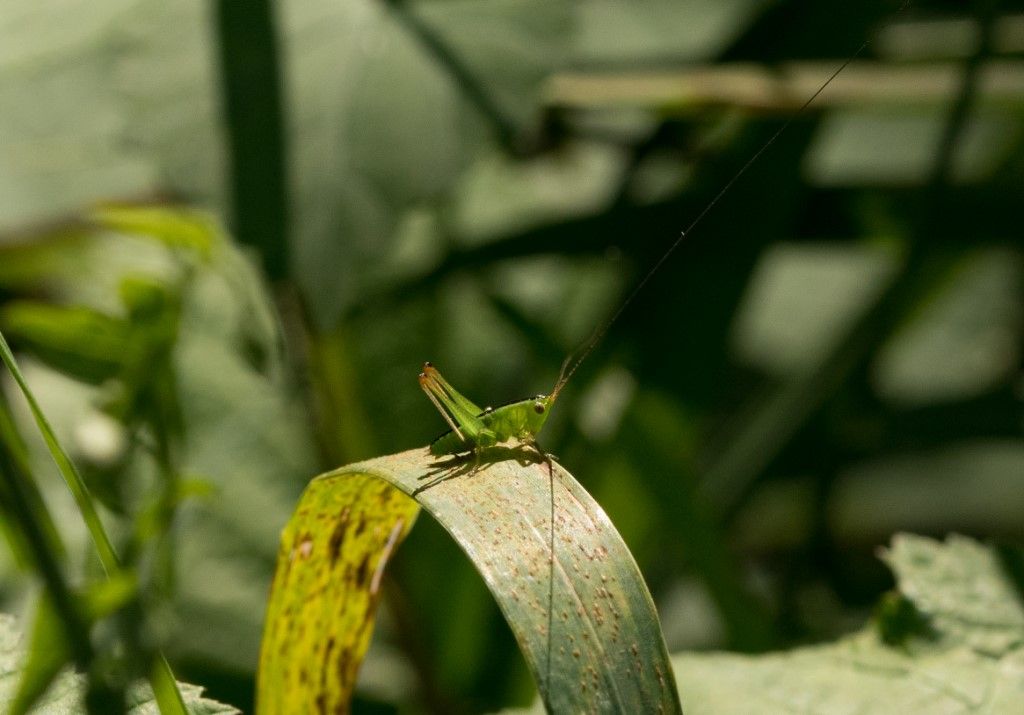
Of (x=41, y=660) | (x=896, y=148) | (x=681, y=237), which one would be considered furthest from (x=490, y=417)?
(x=896, y=148)

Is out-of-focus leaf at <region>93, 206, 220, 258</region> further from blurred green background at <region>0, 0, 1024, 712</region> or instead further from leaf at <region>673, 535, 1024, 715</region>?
leaf at <region>673, 535, 1024, 715</region>

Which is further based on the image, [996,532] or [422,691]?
[996,532]

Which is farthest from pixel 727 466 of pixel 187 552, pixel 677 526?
pixel 187 552

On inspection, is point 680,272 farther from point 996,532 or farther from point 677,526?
point 996,532

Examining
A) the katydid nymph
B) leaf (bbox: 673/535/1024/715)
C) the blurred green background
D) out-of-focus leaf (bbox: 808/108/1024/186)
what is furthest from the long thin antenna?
out-of-focus leaf (bbox: 808/108/1024/186)

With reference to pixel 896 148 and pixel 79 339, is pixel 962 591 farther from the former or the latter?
pixel 896 148

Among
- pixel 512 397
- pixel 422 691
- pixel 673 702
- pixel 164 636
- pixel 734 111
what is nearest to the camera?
pixel 673 702

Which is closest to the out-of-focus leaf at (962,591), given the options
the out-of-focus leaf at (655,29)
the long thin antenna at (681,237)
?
the long thin antenna at (681,237)
